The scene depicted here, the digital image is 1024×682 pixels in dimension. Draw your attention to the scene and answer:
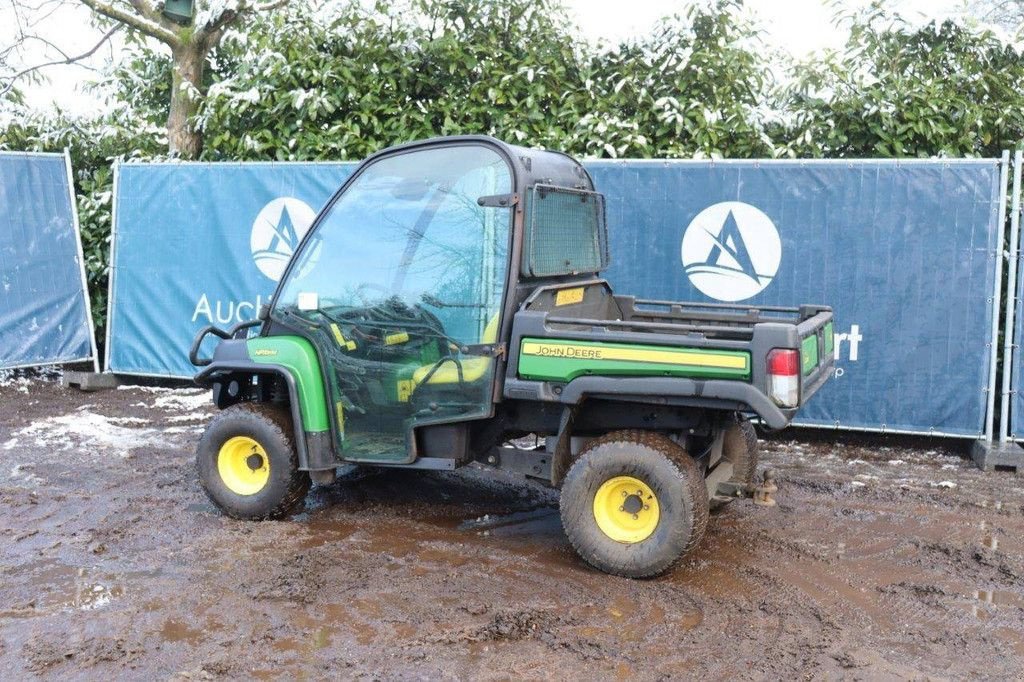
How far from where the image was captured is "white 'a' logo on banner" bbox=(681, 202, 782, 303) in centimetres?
766

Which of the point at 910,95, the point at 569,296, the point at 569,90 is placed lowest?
the point at 569,296

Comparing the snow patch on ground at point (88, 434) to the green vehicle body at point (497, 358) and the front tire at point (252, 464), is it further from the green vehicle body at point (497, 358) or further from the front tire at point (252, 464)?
the green vehicle body at point (497, 358)

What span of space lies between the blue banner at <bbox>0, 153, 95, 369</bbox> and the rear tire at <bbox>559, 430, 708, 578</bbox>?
6.74 m

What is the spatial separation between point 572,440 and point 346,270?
4.95ft

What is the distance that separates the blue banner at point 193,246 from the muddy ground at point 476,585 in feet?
8.67

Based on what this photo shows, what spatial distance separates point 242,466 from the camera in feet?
18.7

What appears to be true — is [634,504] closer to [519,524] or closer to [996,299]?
[519,524]

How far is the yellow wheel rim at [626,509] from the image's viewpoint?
4.86m

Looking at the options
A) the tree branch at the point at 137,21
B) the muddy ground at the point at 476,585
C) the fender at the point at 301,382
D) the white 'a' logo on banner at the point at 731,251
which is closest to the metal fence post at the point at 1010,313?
the muddy ground at the point at 476,585

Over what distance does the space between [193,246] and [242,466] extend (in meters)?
4.31

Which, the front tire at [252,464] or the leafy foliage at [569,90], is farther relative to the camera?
the leafy foliage at [569,90]

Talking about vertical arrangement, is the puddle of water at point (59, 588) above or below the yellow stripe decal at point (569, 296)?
below

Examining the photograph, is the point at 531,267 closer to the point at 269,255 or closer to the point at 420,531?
the point at 420,531

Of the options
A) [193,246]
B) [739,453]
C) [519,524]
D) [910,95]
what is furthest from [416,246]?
[910,95]
